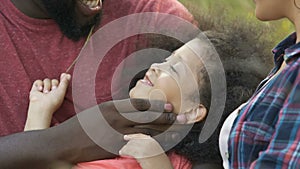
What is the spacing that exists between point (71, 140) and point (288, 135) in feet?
3.00

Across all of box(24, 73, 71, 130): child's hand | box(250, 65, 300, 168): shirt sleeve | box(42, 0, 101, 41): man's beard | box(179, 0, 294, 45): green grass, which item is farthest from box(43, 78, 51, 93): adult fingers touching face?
box(250, 65, 300, 168): shirt sleeve

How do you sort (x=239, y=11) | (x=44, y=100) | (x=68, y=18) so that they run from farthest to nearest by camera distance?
(x=239, y=11) → (x=68, y=18) → (x=44, y=100)

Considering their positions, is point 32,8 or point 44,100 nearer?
point 44,100

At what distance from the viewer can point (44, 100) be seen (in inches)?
101

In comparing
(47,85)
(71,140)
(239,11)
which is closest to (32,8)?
(47,85)

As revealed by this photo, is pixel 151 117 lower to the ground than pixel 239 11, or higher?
higher

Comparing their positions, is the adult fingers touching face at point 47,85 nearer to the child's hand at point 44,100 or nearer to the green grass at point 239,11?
the child's hand at point 44,100

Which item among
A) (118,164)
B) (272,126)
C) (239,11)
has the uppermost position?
(272,126)

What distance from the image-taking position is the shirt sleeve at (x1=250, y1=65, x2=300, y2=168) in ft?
5.62

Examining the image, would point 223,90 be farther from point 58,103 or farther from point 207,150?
point 58,103

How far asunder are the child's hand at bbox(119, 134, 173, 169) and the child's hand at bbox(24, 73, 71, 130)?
0.31m

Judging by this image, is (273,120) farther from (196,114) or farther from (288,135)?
(196,114)

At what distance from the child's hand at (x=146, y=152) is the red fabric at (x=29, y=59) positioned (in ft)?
1.01

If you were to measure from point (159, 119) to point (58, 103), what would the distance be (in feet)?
1.31
